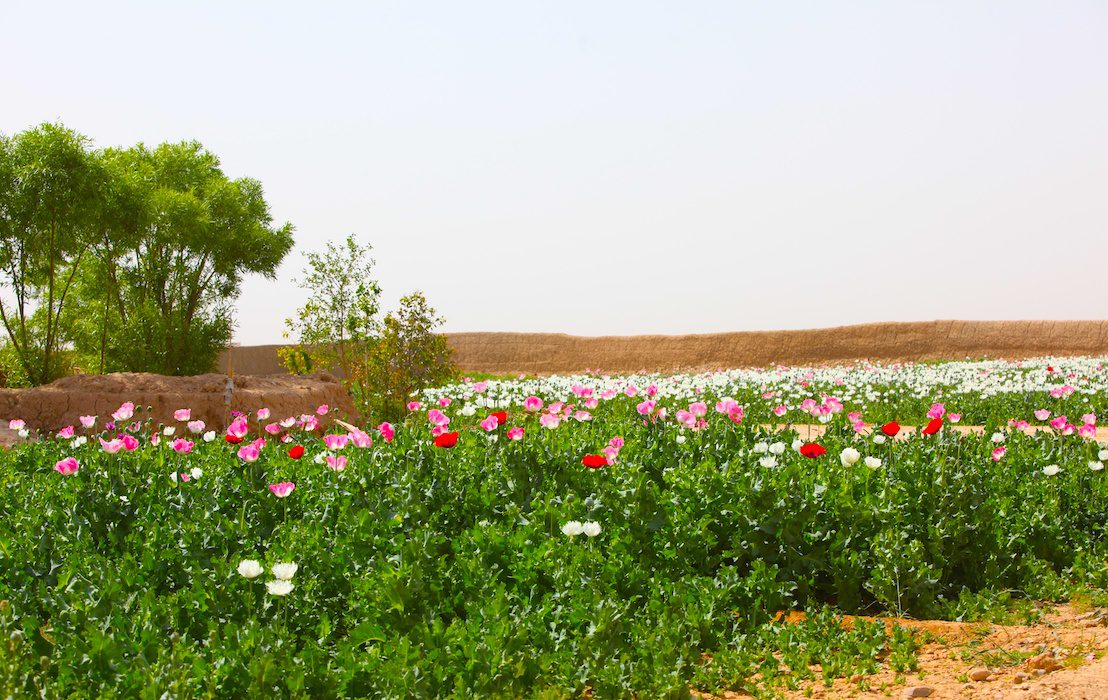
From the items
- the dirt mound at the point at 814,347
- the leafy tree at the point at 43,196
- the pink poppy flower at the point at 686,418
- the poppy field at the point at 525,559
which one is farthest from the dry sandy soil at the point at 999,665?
the dirt mound at the point at 814,347

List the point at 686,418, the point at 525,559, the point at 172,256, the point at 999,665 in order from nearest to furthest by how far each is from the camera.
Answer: the point at 999,665
the point at 525,559
the point at 686,418
the point at 172,256

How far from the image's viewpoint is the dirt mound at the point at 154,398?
39.9ft

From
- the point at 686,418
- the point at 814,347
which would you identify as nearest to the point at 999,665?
the point at 686,418

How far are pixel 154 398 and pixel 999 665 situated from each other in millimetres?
10697

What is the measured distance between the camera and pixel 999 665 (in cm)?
404

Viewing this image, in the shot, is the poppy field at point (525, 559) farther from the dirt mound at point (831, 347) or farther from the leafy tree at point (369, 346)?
the dirt mound at point (831, 347)

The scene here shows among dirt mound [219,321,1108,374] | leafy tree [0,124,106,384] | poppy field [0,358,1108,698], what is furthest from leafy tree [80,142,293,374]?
poppy field [0,358,1108,698]

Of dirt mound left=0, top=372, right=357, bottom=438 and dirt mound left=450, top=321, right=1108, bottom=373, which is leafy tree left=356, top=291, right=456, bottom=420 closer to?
dirt mound left=0, top=372, right=357, bottom=438

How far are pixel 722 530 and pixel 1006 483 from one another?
239 centimetres

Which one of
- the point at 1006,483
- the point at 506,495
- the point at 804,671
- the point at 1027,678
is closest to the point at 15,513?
the point at 506,495

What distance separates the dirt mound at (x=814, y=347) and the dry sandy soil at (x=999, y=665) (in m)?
28.4

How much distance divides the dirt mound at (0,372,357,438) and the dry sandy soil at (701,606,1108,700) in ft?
31.2

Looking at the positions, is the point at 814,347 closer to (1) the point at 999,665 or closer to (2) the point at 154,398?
(2) the point at 154,398

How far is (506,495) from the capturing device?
5688mm
